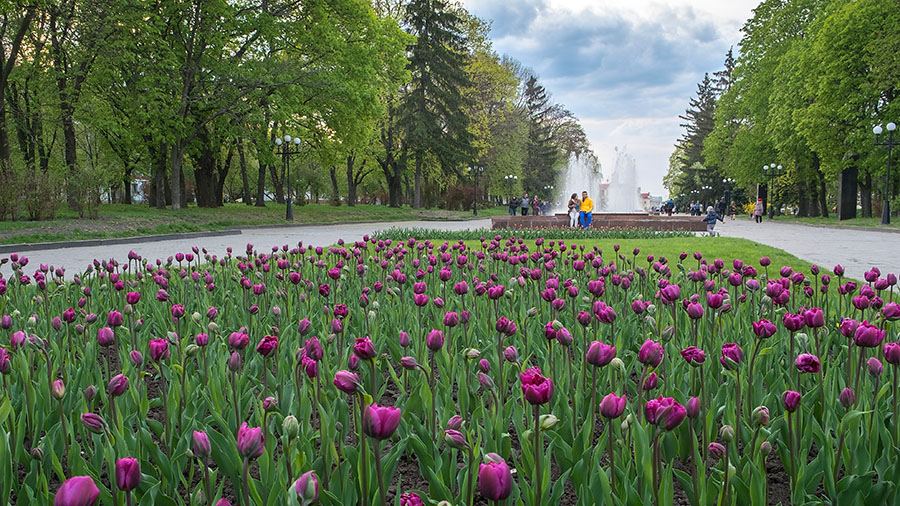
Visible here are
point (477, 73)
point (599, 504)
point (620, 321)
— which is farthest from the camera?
point (477, 73)

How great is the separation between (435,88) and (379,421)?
4011 cm

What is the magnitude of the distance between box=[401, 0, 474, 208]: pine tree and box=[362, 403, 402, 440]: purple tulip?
126 feet

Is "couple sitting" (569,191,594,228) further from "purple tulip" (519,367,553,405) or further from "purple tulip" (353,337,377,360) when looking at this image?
"purple tulip" (519,367,553,405)

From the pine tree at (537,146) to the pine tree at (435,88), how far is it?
20.3 metres

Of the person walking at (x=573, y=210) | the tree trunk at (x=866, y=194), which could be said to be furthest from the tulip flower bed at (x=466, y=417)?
the tree trunk at (x=866, y=194)

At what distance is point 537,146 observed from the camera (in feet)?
209

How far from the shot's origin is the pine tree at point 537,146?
63.1 metres

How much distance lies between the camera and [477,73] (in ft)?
155

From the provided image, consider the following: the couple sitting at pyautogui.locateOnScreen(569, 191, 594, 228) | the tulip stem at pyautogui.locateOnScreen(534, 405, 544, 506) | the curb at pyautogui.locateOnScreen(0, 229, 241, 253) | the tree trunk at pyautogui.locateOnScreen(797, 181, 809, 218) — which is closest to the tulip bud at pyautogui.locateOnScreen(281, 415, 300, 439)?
the tulip stem at pyautogui.locateOnScreen(534, 405, 544, 506)

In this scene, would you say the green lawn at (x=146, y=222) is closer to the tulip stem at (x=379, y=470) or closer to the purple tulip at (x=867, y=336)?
the tulip stem at (x=379, y=470)

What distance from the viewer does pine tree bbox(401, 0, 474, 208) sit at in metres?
39.6

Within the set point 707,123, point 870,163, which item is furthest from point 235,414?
point 707,123

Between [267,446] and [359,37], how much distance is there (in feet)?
97.1

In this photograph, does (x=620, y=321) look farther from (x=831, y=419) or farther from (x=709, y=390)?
(x=831, y=419)
